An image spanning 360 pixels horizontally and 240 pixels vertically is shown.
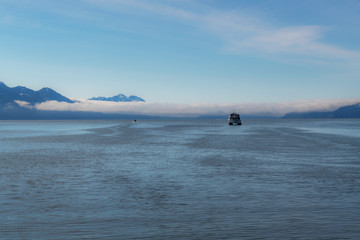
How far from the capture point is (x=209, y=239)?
12461mm

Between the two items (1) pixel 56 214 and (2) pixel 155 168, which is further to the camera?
(2) pixel 155 168

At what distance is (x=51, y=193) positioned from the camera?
20.5 meters

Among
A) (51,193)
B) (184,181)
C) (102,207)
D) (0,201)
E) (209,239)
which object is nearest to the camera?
(209,239)

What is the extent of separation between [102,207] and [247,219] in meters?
6.93

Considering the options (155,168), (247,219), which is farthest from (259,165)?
(247,219)

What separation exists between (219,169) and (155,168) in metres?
5.73

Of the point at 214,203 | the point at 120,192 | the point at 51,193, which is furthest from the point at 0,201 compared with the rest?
the point at 214,203

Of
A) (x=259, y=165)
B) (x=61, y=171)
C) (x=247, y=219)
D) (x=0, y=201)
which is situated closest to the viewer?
(x=247, y=219)

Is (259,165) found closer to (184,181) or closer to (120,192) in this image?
(184,181)

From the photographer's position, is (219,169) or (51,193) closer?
(51,193)

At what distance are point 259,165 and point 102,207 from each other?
20.5m

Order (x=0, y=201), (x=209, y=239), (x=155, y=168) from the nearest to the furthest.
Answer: (x=209, y=239) < (x=0, y=201) < (x=155, y=168)

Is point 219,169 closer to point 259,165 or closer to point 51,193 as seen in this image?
point 259,165

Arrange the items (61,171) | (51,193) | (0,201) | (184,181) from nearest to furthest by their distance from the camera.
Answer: (0,201)
(51,193)
(184,181)
(61,171)
